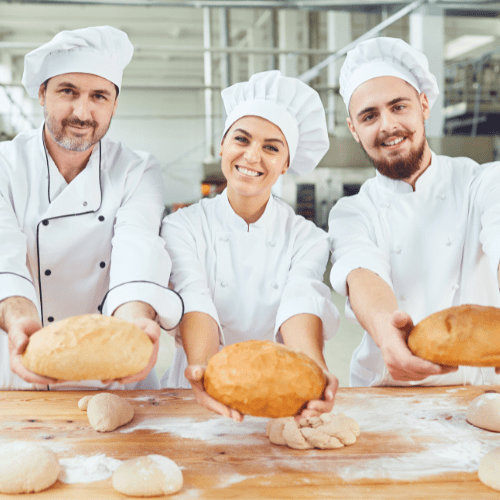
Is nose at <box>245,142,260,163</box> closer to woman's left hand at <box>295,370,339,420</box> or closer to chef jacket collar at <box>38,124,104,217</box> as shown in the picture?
chef jacket collar at <box>38,124,104,217</box>

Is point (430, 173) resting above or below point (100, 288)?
above

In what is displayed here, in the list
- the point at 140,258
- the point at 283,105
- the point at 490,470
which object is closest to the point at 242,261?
the point at 140,258

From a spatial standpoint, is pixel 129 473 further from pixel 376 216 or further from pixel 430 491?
pixel 376 216

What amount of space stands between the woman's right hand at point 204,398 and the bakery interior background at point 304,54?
1712 mm

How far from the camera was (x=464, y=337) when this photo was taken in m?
0.98

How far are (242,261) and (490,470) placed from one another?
0.98m

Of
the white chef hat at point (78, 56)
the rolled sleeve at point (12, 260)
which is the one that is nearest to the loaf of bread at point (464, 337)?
the rolled sleeve at point (12, 260)

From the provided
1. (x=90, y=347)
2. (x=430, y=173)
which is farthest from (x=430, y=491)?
(x=430, y=173)

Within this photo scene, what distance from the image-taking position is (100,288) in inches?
67.7

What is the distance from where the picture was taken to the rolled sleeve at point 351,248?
5.07 ft

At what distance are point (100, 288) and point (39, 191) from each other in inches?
14.7

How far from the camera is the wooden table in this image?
93cm

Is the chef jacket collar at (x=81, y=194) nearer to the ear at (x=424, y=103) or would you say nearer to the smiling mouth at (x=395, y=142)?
the smiling mouth at (x=395, y=142)

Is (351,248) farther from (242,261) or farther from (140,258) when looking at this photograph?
(140,258)
